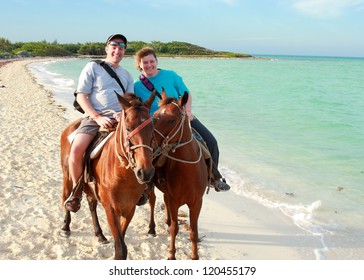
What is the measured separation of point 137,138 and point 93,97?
1.59m

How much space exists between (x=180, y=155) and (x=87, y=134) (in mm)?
1182

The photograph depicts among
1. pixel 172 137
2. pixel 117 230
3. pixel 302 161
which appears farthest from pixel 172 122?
pixel 302 161

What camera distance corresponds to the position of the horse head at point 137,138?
9.50 feet

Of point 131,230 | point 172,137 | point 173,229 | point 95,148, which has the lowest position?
point 131,230

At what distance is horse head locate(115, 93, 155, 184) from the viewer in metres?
2.90

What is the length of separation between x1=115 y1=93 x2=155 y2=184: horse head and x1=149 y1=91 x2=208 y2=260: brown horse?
37 cm

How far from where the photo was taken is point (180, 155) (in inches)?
153

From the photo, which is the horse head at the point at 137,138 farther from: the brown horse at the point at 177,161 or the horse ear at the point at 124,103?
the brown horse at the point at 177,161

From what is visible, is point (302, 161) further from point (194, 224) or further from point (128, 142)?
point (128, 142)

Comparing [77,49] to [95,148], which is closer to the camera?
[95,148]

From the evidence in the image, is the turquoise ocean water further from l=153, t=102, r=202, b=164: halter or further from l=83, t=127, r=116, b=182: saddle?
l=83, t=127, r=116, b=182: saddle

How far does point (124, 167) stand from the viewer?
3.42m

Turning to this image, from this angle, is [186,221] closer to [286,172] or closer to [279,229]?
[279,229]
